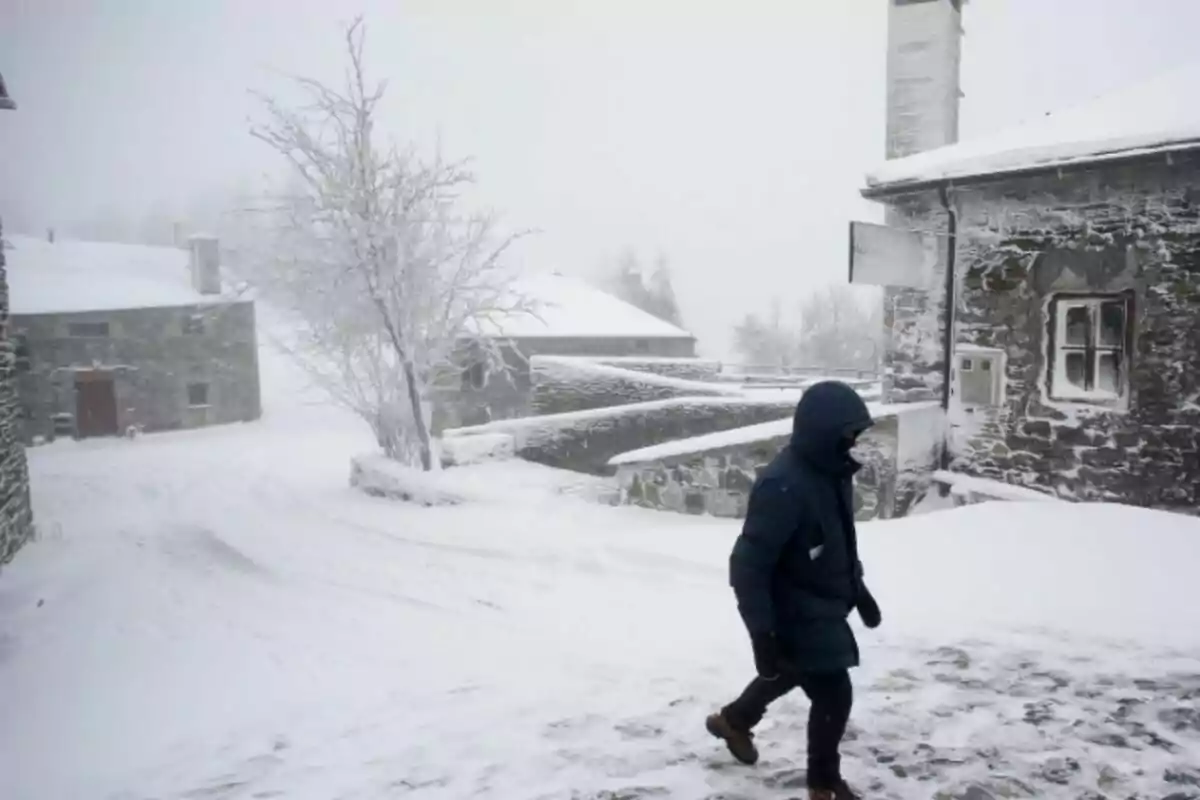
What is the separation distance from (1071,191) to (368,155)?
7.41m

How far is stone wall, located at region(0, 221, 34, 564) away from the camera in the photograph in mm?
5414

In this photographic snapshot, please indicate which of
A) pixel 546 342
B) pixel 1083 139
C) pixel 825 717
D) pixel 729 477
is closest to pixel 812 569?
pixel 825 717

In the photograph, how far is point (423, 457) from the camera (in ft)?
32.2

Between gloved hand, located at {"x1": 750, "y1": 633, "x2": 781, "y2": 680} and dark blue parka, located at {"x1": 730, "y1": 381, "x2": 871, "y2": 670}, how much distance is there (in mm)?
23

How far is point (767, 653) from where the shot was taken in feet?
6.84

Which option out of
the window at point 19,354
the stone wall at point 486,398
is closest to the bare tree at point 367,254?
the window at point 19,354

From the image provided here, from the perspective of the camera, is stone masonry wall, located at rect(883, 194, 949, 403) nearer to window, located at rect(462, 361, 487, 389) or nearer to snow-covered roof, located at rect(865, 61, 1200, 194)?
snow-covered roof, located at rect(865, 61, 1200, 194)

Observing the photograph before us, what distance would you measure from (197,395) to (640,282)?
15047mm

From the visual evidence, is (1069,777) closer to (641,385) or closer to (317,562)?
(317,562)

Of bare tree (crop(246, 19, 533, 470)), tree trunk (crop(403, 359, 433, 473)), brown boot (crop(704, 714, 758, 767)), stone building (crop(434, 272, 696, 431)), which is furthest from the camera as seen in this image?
stone building (crop(434, 272, 696, 431))

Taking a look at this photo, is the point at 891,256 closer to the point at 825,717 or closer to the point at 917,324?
the point at 917,324

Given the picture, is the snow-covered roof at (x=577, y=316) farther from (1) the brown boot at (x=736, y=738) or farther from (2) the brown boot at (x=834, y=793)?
(2) the brown boot at (x=834, y=793)

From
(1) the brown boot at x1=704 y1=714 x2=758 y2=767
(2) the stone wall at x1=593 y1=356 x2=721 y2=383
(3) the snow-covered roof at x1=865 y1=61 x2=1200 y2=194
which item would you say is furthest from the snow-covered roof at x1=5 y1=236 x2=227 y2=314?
(3) the snow-covered roof at x1=865 y1=61 x2=1200 y2=194

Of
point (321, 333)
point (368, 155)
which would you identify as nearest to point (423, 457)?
point (321, 333)
